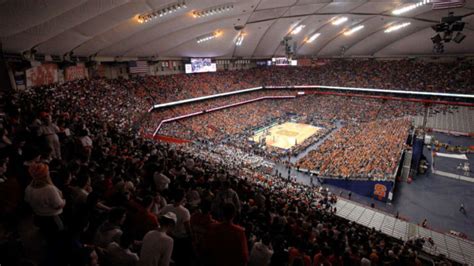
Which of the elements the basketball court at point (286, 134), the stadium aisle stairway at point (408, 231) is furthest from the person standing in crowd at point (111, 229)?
the basketball court at point (286, 134)

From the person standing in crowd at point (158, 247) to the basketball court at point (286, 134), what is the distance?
104 feet

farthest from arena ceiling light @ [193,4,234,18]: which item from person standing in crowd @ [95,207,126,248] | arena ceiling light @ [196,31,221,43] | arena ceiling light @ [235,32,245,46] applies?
person standing in crowd @ [95,207,126,248]

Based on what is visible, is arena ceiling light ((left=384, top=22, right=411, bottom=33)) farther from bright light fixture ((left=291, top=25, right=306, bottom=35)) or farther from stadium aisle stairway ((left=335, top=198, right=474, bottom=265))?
stadium aisle stairway ((left=335, top=198, right=474, bottom=265))

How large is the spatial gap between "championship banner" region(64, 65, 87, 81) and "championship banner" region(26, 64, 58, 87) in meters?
1.69

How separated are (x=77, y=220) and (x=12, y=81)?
69.3ft

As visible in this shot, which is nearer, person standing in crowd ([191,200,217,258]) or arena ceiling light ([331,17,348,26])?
person standing in crowd ([191,200,217,258])

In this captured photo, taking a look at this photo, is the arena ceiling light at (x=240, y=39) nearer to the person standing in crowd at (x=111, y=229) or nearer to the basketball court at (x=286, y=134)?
the basketball court at (x=286, y=134)

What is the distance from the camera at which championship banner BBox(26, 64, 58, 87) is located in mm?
20758

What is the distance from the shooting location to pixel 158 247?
2939mm

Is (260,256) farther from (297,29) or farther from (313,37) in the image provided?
(313,37)

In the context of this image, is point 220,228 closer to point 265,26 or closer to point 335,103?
point 265,26

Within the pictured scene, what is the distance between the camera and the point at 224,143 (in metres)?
32.3

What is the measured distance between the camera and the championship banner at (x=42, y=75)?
2076 cm

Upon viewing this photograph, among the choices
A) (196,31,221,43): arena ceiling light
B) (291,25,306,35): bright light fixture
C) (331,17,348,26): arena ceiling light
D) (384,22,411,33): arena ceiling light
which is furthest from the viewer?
(291,25,306,35): bright light fixture
